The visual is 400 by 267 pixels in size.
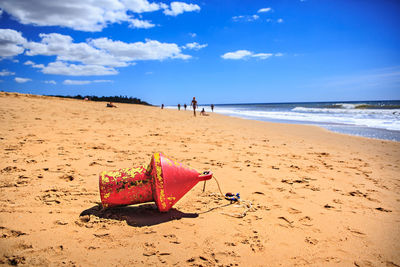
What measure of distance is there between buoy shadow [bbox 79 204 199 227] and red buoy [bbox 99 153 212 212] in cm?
10

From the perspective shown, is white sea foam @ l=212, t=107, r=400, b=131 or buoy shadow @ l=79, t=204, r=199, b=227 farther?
white sea foam @ l=212, t=107, r=400, b=131

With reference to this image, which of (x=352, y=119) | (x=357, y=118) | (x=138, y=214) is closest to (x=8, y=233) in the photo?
(x=138, y=214)

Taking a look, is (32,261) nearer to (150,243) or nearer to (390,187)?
(150,243)

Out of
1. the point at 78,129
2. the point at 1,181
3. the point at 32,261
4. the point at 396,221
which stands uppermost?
the point at 78,129

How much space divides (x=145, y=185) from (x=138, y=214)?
381mm

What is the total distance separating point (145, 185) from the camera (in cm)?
251

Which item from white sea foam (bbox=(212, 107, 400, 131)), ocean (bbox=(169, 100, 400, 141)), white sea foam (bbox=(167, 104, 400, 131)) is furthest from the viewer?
white sea foam (bbox=(167, 104, 400, 131))

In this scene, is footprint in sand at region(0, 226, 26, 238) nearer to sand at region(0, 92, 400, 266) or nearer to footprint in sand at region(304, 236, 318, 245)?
sand at region(0, 92, 400, 266)

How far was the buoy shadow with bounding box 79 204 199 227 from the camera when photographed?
2.44 metres

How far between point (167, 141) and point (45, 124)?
3922mm

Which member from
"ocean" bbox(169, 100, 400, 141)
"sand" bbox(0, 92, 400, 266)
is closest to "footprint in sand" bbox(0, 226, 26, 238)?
"sand" bbox(0, 92, 400, 266)

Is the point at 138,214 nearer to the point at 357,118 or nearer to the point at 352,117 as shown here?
the point at 357,118

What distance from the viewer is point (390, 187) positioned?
145 inches

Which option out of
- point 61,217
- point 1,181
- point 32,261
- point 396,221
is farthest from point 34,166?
point 396,221
